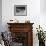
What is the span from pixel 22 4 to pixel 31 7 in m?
0.38

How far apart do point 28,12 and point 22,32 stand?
842 mm

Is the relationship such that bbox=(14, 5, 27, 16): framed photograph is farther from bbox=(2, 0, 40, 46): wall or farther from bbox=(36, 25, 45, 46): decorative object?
bbox=(36, 25, 45, 46): decorative object

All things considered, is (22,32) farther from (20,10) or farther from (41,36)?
(20,10)

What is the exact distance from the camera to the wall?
18.2 ft

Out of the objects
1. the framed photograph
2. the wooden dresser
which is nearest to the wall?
the framed photograph

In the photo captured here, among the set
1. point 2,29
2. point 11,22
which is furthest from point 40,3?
point 2,29

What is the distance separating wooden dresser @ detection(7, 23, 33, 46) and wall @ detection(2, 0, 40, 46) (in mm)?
225

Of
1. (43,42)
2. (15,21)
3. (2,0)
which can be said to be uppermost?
(2,0)

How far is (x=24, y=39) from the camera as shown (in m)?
5.47

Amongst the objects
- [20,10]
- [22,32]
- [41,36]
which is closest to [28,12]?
[20,10]

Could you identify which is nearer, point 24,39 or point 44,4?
point 24,39

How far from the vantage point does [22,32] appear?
17.8 feet

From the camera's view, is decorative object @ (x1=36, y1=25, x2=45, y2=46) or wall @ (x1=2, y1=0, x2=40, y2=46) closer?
decorative object @ (x1=36, y1=25, x2=45, y2=46)

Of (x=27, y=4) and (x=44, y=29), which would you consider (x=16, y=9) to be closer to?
(x=27, y=4)
